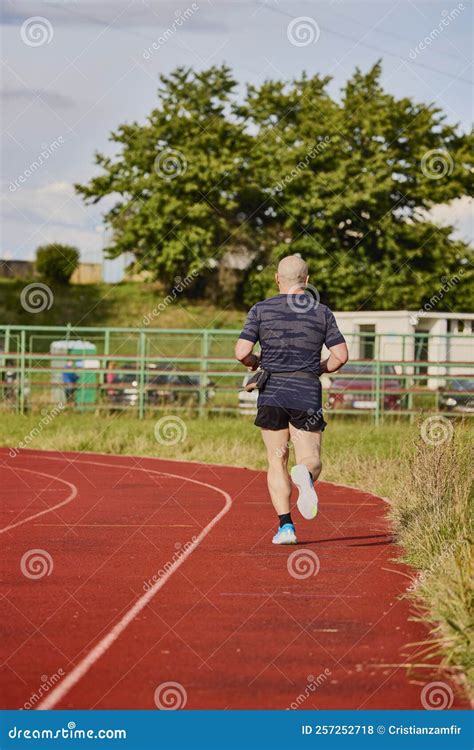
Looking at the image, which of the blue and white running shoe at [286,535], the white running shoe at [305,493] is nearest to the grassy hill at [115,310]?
the blue and white running shoe at [286,535]

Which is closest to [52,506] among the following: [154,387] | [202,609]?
[202,609]

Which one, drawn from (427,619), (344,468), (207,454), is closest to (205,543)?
(427,619)

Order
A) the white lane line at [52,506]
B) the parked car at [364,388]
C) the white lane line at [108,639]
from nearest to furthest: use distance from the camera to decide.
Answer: the white lane line at [108,639] < the white lane line at [52,506] < the parked car at [364,388]

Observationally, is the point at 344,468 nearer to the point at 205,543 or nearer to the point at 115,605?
the point at 205,543

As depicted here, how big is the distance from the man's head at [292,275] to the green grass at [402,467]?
7.09ft

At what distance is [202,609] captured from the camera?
28.5 feet

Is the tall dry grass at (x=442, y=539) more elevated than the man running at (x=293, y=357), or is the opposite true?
the man running at (x=293, y=357)

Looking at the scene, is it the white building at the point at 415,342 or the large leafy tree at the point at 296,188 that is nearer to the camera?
the white building at the point at 415,342

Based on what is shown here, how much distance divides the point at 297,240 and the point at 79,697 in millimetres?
53674

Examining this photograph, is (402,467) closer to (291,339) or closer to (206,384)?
(291,339)

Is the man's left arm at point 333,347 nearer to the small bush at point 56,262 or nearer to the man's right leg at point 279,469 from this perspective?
the man's right leg at point 279,469

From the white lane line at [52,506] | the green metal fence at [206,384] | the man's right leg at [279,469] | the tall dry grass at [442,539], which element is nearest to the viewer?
the tall dry grass at [442,539]

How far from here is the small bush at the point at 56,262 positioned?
2677 inches

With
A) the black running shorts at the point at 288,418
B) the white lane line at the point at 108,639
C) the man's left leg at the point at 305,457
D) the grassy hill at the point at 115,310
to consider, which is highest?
the grassy hill at the point at 115,310
